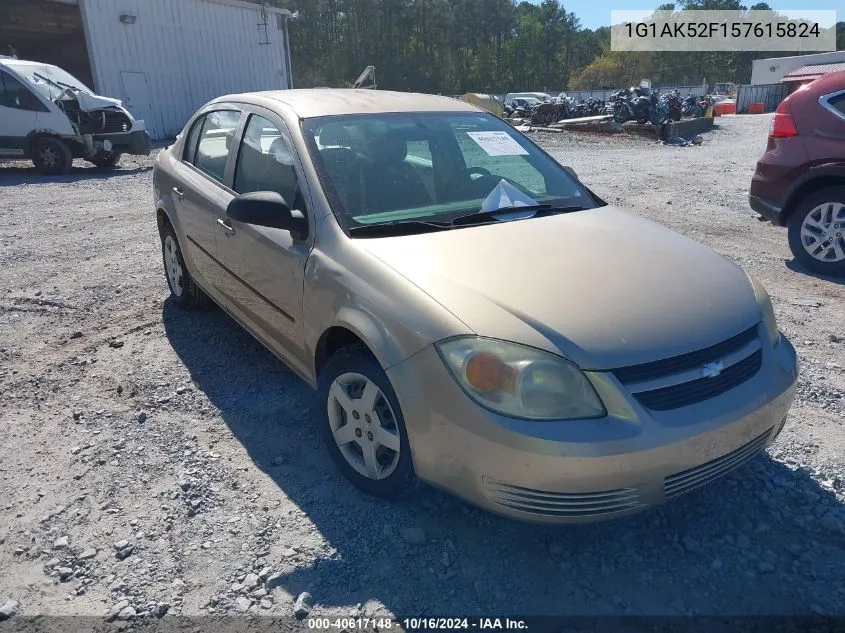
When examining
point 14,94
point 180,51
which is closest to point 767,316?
point 14,94

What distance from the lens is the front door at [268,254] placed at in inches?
122

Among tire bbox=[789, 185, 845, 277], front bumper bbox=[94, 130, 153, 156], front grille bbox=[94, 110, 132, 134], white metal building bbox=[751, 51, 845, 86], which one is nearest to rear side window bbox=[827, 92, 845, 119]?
tire bbox=[789, 185, 845, 277]

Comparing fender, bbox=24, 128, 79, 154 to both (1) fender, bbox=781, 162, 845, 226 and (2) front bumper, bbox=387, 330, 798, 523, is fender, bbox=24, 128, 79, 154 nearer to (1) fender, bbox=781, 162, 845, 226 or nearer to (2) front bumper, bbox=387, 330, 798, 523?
(1) fender, bbox=781, 162, 845, 226

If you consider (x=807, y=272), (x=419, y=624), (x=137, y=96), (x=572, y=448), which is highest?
(x=137, y=96)

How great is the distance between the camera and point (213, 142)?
4281 millimetres

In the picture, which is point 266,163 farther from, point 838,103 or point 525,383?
point 838,103

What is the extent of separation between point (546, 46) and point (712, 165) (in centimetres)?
8376

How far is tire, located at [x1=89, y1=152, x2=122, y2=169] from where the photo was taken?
44.9 feet

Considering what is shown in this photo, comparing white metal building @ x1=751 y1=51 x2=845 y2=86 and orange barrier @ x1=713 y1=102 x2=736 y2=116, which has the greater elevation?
white metal building @ x1=751 y1=51 x2=845 y2=86

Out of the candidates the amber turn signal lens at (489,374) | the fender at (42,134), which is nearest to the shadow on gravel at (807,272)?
the amber turn signal lens at (489,374)

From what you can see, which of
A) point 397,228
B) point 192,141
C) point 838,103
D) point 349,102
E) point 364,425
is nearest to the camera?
point 364,425

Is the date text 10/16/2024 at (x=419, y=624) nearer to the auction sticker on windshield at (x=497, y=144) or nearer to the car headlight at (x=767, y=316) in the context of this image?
the car headlight at (x=767, y=316)

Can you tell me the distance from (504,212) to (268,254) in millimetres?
1207

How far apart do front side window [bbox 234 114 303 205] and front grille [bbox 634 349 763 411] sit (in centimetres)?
182
